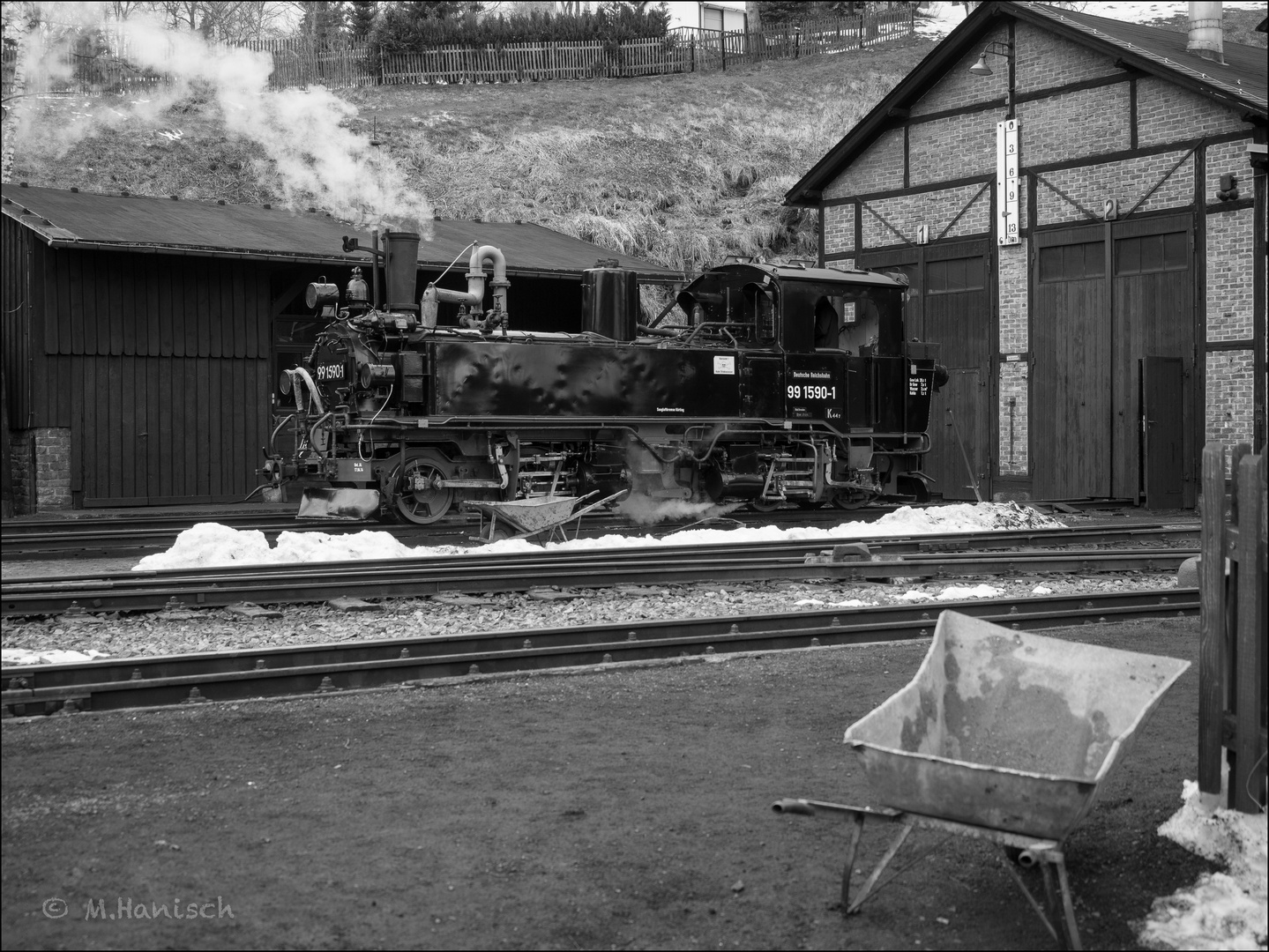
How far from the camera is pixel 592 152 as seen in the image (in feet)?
114

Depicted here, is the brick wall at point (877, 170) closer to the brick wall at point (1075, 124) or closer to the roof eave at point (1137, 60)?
the brick wall at point (1075, 124)

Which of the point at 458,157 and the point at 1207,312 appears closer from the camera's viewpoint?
the point at 1207,312

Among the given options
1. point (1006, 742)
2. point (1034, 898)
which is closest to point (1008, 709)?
point (1006, 742)

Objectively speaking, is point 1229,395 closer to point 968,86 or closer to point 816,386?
point 816,386

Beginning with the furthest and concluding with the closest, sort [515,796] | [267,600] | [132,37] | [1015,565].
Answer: [132,37] → [1015,565] → [267,600] → [515,796]

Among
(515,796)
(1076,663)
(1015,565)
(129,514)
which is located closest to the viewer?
(1076,663)

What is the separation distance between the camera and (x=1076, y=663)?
4.72 m

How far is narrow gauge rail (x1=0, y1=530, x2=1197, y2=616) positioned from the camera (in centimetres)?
895

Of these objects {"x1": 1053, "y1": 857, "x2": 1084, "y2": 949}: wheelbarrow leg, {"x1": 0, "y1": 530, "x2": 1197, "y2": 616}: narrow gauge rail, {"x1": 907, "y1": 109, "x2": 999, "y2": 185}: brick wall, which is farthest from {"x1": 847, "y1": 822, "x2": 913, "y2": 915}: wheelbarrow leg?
{"x1": 907, "y1": 109, "x2": 999, "y2": 185}: brick wall

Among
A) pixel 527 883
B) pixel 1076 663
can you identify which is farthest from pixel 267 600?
pixel 1076 663

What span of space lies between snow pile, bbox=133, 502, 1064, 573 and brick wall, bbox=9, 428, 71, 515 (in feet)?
21.7

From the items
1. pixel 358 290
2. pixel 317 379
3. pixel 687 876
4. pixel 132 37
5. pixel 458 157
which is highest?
pixel 132 37

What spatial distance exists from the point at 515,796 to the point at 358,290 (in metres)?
10.4

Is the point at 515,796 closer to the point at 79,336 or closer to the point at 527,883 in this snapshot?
the point at 527,883
